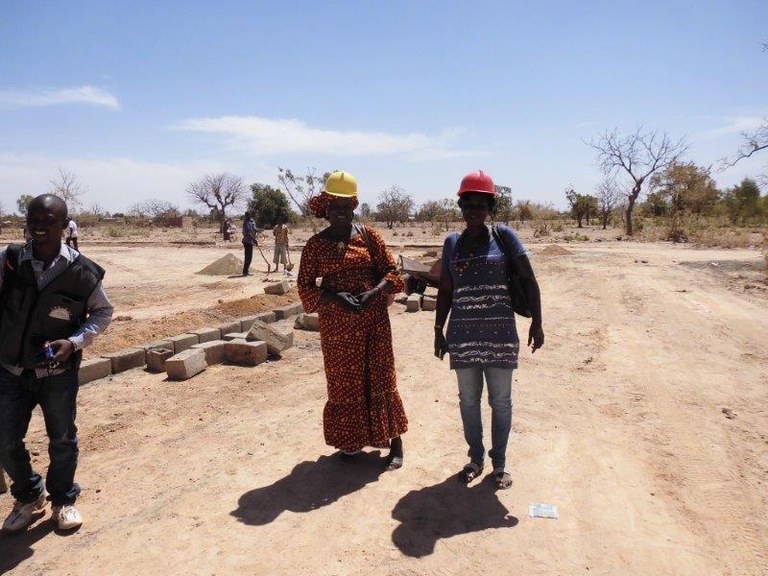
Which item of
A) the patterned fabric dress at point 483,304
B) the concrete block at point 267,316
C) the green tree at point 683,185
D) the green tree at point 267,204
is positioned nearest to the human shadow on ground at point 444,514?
the patterned fabric dress at point 483,304

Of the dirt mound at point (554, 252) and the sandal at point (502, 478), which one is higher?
the dirt mound at point (554, 252)

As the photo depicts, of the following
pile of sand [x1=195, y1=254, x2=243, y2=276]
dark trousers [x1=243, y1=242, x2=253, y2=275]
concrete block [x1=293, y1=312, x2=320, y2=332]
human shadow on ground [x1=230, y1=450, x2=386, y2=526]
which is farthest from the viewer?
pile of sand [x1=195, y1=254, x2=243, y2=276]

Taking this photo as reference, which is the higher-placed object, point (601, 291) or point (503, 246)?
point (503, 246)

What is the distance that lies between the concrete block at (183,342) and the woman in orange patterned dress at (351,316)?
3667 mm

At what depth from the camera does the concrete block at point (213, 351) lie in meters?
6.32

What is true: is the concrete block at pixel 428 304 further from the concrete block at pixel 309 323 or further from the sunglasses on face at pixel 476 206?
the sunglasses on face at pixel 476 206

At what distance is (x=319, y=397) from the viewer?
17.2 ft

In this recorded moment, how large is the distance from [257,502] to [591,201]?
1739 inches

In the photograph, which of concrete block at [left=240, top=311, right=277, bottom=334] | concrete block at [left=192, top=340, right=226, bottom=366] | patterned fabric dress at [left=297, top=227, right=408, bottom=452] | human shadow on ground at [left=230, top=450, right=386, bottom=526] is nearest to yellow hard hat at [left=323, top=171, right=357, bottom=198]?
patterned fabric dress at [left=297, top=227, right=408, bottom=452]

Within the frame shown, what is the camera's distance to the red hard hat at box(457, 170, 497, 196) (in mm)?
3084

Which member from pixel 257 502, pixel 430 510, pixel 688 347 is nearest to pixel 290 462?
pixel 257 502

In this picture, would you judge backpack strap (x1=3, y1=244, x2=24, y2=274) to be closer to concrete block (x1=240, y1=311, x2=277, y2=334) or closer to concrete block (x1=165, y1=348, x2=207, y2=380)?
concrete block (x1=165, y1=348, x2=207, y2=380)

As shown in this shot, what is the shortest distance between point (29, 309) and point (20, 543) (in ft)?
4.30

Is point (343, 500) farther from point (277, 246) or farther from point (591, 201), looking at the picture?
point (591, 201)
